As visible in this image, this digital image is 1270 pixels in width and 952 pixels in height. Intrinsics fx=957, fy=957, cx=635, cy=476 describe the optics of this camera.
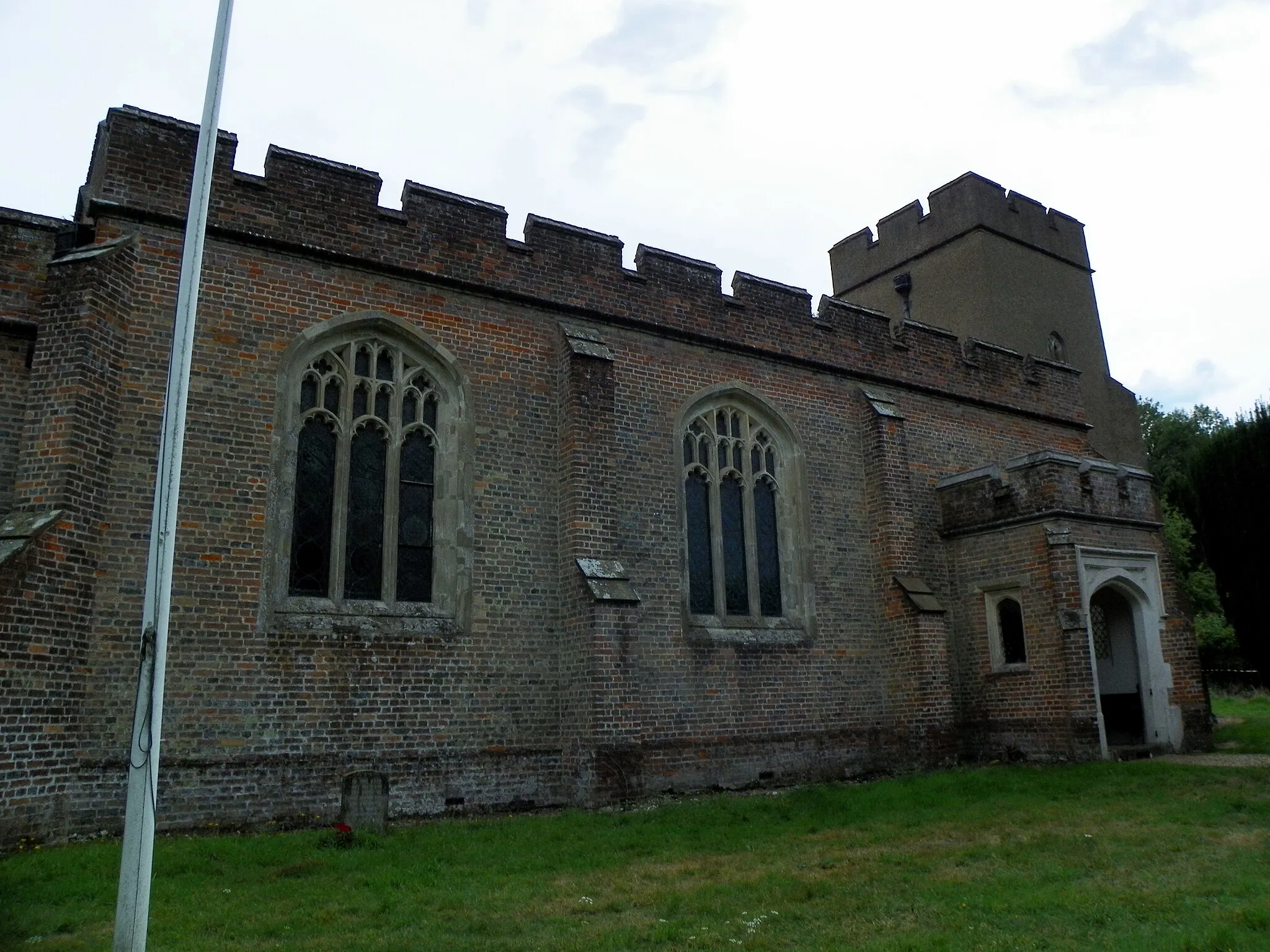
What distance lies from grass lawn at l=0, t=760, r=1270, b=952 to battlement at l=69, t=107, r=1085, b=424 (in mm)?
6428

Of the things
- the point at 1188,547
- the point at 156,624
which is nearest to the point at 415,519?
the point at 156,624

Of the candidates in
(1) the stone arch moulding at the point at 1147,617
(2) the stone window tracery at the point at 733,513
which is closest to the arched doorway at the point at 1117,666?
(1) the stone arch moulding at the point at 1147,617

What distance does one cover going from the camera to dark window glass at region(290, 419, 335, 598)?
10.5 meters

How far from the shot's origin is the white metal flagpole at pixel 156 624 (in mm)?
4887

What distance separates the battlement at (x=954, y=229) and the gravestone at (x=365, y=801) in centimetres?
1769

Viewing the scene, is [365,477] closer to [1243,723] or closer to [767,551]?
[767,551]

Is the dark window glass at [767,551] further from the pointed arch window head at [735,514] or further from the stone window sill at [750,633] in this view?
the stone window sill at [750,633]

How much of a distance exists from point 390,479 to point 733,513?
16.7ft

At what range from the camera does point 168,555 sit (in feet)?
17.4

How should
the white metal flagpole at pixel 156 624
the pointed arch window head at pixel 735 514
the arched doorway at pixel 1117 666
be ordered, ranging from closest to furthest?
the white metal flagpole at pixel 156 624
the pointed arch window head at pixel 735 514
the arched doorway at pixel 1117 666

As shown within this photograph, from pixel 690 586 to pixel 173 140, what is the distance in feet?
26.9

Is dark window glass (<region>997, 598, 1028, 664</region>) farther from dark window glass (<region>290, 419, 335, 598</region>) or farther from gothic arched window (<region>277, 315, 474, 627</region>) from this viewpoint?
dark window glass (<region>290, 419, 335, 598</region>)

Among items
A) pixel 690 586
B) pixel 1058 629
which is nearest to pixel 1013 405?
Answer: pixel 1058 629

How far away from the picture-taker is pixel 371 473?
1116 centimetres
